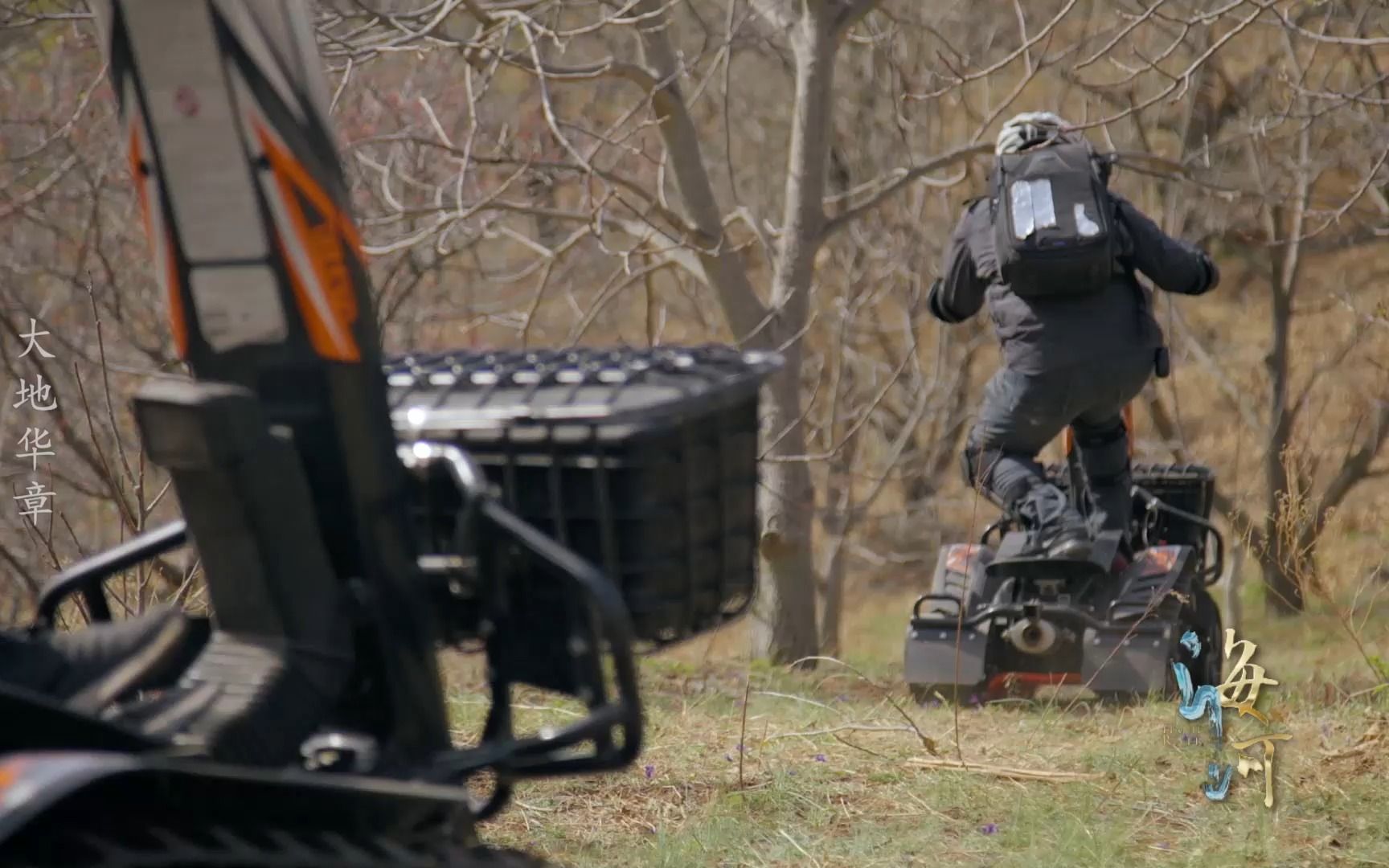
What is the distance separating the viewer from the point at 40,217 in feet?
29.6

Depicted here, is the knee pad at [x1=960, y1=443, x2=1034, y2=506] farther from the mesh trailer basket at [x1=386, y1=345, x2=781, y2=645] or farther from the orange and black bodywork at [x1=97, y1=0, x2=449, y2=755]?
the orange and black bodywork at [x1=97, y1=0, x2=449, y2=755]

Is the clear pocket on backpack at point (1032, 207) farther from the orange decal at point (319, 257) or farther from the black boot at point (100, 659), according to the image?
the black boot at point (100, 659)

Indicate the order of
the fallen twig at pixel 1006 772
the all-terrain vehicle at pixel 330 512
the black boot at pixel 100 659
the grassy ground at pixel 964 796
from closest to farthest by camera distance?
the all-terrain vehicle at pixel 330 512
the black boot at pixel 100 659
the grassy ground at pixel 964 796
the fallen twig at pixel 1006 772

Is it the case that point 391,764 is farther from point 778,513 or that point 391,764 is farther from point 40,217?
point 40,217

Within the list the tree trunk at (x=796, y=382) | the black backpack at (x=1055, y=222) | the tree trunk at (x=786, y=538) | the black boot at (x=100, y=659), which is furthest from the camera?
the tree trunk at (x=786, y=538)

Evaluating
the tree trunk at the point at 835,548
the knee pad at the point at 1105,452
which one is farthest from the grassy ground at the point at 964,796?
the tree trunk at the point at 835,548

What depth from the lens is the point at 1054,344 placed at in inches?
232

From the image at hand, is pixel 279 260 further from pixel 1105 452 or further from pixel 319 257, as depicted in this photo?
pixel 1105 452

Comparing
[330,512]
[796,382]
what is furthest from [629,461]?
[796,382]

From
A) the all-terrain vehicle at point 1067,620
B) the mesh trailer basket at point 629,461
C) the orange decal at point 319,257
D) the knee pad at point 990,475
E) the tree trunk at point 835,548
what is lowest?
the tree trunk at point 835,548

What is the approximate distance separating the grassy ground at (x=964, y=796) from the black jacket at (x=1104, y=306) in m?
1.27

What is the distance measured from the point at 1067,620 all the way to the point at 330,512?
13.5ft

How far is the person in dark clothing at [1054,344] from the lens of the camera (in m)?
5.91

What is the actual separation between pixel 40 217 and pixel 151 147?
7.40m
